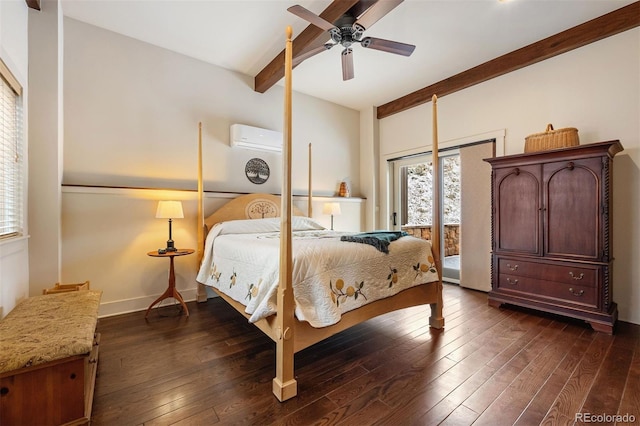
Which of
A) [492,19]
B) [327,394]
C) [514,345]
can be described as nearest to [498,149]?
[492,19]

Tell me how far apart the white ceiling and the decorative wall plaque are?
1.24m

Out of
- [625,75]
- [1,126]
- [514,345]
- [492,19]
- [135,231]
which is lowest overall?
[514,345]

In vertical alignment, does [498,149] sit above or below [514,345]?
above

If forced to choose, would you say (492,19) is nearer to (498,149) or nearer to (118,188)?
(498,149)

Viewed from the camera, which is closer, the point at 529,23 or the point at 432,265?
the point at 432,265

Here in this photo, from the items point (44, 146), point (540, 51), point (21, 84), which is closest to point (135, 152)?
point (44, 146)

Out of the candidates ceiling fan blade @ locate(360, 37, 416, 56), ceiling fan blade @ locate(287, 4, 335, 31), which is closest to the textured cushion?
ceiling fan blade @ locate(287, 4, 335, 31)

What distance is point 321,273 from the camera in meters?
1.79

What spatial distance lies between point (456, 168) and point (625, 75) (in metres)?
1.92

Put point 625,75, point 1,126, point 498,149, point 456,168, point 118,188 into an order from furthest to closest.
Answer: point 456,168 < point 498,149 < point 118,188 < point 625,75 < point 1,126

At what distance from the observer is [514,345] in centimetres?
223

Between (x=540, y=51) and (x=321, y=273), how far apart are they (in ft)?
11.8

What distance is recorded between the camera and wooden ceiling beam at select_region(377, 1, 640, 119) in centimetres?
271

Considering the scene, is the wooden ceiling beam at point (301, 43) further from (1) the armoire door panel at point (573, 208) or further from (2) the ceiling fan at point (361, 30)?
(1) the armoire door panel at point (573, 208)
